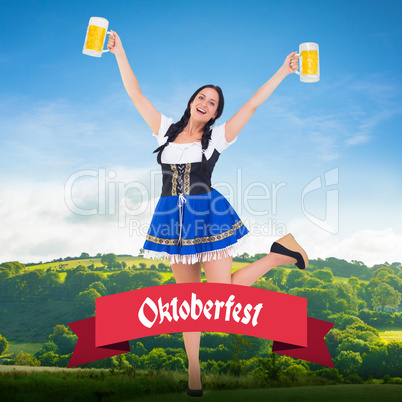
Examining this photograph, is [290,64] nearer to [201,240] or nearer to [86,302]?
[201,240]

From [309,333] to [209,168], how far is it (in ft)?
6.00

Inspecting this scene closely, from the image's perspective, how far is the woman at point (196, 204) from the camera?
3.55 m

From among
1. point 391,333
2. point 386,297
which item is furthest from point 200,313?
point 386,297

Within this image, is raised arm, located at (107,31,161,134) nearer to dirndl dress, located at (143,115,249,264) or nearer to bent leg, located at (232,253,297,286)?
dirndl dress, located at (143,115,249,264)

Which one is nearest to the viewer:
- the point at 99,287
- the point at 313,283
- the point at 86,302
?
the point at 86,302

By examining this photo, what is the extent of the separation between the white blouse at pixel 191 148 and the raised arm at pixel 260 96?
96mm

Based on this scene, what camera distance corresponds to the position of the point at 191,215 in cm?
357

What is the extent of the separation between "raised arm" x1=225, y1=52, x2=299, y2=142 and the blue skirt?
0.68 m

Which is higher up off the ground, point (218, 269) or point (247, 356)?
point (218, 269)

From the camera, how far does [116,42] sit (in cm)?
374

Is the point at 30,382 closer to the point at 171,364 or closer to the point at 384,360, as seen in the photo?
the point at 171,364

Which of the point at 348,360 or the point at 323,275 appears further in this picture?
the point at 323,275

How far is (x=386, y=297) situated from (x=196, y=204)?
27.2 feet

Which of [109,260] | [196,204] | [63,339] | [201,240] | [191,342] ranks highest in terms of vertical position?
[196,204]
